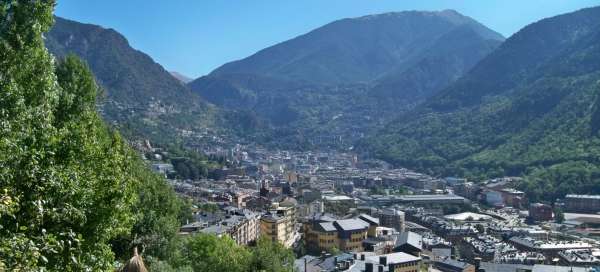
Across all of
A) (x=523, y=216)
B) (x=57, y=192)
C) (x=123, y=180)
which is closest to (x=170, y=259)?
(x=123, y=180)

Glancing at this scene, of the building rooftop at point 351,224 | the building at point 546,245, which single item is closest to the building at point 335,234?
the building rooftop at point 351,224

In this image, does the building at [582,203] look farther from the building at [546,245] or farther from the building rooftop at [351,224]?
the building rooftop at [351,224]

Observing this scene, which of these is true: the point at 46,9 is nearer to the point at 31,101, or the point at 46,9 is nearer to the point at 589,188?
the point at 31,101

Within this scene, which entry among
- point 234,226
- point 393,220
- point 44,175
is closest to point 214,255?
point 44,175

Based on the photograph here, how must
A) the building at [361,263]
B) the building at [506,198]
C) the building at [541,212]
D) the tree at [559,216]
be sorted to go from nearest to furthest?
the building at [361,263]
the tree at [559,216]
the building at [541,212]
the building at [506,198]

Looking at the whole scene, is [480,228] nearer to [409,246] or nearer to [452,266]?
[409,246]

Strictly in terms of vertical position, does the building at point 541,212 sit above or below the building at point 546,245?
above

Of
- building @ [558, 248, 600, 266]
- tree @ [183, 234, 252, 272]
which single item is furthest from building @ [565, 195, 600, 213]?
tree @ [183, 234, 252, 272]

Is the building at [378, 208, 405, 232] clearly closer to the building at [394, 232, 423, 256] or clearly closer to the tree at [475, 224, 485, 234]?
the tree at [475, 224, 485, 234]
